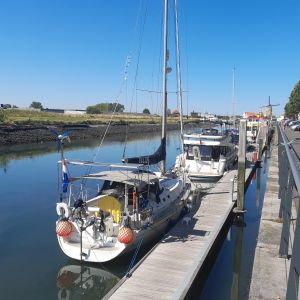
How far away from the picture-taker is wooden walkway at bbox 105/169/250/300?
9.05m

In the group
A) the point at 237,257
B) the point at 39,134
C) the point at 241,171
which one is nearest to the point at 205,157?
the point at 241,171

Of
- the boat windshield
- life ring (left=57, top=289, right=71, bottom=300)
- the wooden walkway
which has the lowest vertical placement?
life ring (left=57, top=289, right=71, bottom=300)

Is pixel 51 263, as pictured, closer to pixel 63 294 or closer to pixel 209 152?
pixel 63 294

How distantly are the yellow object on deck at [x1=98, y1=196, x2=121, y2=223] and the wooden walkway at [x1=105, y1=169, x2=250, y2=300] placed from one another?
64.0 inches

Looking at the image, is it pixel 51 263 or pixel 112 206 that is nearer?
pixel 112 206

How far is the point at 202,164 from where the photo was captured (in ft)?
89.9

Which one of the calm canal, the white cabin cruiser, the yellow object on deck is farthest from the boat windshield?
the yellow object on deck

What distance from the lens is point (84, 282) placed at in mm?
11914

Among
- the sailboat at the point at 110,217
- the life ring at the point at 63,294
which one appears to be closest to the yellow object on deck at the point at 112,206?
the sailboat at the point at 110,217

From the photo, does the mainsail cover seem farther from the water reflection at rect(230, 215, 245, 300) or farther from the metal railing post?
the metal railing post

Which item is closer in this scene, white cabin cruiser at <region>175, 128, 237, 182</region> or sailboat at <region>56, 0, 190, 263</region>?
sailboat at <region>56, 0, 190, 263</region>

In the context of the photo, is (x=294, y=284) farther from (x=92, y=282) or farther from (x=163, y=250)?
(x=92, y=282)

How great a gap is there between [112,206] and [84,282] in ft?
8.17

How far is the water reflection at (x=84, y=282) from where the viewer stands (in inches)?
448
